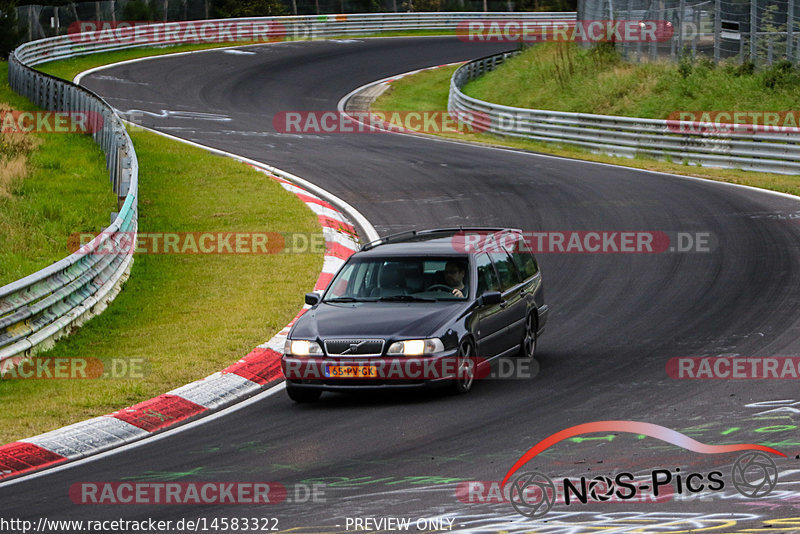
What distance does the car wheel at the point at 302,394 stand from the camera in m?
11.0

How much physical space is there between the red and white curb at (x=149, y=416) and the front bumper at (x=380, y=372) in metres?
1.02

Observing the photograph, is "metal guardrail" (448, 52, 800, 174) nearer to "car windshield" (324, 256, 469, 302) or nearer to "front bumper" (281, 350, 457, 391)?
"car windshield" (324, 256, 469, 302)

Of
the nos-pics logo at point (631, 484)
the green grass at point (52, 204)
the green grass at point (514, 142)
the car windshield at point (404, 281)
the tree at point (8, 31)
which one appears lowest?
the green grass at point (514, 142)

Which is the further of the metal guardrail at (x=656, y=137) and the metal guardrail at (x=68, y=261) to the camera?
the metal guardrail at (x=656, y=137)

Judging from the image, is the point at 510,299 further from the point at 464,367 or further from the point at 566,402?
the point at 566,402

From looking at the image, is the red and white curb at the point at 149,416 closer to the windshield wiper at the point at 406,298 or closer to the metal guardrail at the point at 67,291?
the windshield wiper at the point at 406,298

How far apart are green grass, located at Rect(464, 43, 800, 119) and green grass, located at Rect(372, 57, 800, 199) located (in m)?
0.55

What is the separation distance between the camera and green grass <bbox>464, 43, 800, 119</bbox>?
99.6ft

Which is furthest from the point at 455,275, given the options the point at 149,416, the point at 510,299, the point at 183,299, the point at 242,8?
the point at 242,8

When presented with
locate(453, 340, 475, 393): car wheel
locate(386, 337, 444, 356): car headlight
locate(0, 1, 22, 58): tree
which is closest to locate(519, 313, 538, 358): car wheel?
locate(453, 340, 475, 393): car wheel

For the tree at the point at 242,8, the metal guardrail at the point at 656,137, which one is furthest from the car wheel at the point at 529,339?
the tree at the point at 242,8

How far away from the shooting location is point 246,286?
16.7 metres

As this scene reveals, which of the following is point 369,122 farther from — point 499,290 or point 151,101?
point 499,290

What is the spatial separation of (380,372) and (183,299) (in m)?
6.12
